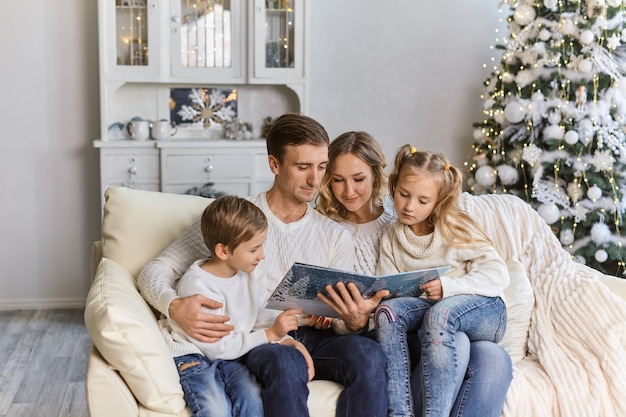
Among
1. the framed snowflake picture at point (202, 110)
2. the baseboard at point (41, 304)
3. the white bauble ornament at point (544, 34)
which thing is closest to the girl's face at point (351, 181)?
the white bauble ornament at point (544, 34)

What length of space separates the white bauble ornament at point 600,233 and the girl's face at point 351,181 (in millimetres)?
2020

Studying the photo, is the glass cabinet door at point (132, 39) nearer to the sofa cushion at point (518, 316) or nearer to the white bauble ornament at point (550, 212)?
the white bauble ornament at point (550, 212)

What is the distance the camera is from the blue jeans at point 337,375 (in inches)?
84.5

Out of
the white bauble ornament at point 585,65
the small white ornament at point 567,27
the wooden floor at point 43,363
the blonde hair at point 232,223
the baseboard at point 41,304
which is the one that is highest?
the small white ornament at point 567,27

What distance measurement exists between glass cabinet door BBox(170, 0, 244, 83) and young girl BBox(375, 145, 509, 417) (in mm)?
2062

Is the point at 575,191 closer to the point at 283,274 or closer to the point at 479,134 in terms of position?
the point at 479,134

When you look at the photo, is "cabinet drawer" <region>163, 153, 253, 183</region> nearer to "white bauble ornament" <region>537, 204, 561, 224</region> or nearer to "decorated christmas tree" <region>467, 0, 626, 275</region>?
"decorated christmas tree" <region>467, 0, 626, 275</region>

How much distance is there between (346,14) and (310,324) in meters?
2.68

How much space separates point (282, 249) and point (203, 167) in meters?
1.95

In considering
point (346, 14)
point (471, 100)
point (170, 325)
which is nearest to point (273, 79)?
point (346, 14)

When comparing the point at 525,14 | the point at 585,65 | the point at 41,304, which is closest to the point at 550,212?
the point at 585,65

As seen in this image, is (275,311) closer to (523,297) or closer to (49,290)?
(523,297)

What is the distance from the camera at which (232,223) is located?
7.46ft

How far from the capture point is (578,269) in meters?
2.71
